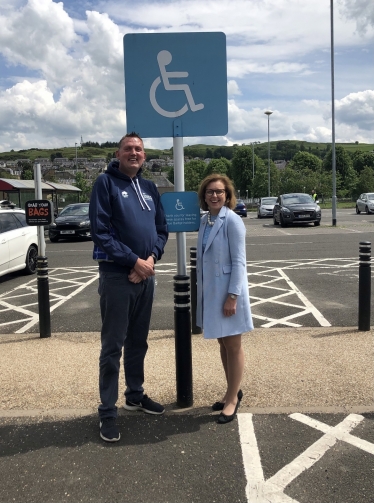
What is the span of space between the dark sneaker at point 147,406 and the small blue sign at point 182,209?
1352mm

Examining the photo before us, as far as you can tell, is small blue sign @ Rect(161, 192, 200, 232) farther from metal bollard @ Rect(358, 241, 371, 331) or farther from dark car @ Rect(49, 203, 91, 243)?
dark car @ Rect(49, 203, 91, 243)

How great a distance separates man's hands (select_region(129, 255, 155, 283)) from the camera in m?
3.37

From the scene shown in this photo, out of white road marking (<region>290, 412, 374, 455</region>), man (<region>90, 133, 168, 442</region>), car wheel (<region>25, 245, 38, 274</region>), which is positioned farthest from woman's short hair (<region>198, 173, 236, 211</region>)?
car wheel (<region>25, 245, 38, 274</region>)

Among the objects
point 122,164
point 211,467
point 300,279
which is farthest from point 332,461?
point 300,279

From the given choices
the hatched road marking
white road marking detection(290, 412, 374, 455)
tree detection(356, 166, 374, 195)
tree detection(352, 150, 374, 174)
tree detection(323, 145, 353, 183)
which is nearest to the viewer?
white road marking detection(290, 412, 374, 455)

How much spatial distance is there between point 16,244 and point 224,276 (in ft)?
27.0

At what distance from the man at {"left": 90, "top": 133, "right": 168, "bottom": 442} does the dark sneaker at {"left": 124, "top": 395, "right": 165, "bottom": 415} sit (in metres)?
0.40

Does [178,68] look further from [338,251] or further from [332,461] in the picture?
[338,251]

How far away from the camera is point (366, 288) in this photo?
5.80 metres

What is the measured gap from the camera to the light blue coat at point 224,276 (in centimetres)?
357

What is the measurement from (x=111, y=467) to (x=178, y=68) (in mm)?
2950

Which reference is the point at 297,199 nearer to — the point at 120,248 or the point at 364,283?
the point at 364,283

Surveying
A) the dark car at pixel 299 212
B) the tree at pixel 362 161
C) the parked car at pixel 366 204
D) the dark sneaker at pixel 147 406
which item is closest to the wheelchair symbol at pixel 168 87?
the dark sneaker at pixel 147 406

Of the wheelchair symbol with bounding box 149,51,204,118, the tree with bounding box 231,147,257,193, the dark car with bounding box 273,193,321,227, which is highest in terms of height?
the tree with bounding box 231,147,257,193
